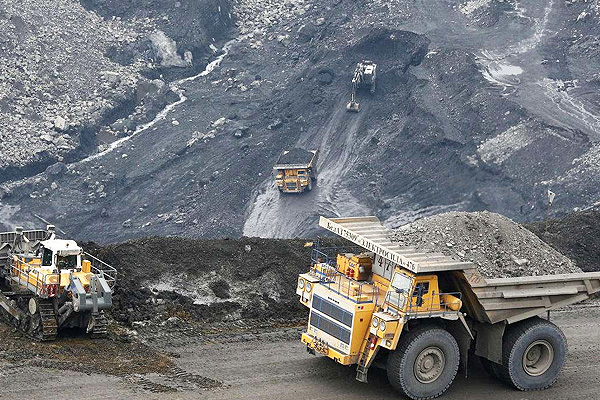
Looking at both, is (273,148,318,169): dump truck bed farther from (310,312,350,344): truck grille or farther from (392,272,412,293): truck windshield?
(392,272,412,293): truck windshield

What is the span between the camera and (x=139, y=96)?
54719 mm

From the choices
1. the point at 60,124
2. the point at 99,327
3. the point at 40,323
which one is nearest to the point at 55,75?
the point at 60,124

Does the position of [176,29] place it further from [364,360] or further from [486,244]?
[364,360]

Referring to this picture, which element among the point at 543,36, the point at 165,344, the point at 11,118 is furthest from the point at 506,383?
the point at 543,36

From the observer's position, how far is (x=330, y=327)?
585 inches

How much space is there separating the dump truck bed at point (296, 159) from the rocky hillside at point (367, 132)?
126cm

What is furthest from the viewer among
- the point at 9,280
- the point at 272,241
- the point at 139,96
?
the point at 139,96

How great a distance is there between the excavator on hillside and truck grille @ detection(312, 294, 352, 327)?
3560cm

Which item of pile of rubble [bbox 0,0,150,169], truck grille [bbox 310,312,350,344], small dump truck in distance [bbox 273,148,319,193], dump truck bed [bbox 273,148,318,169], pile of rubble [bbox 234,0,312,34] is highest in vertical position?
pile of rubble [bbox 234,0,312,34]

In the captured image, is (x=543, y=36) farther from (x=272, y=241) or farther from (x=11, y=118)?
(x=272, y=241)

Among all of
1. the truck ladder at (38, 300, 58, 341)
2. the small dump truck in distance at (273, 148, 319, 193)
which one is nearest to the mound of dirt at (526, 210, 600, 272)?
the truck ladder at (38, 300, 58, 341)

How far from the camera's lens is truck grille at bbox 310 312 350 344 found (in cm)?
1455

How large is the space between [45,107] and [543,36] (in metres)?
26.3

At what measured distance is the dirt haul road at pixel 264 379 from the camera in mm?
14359
